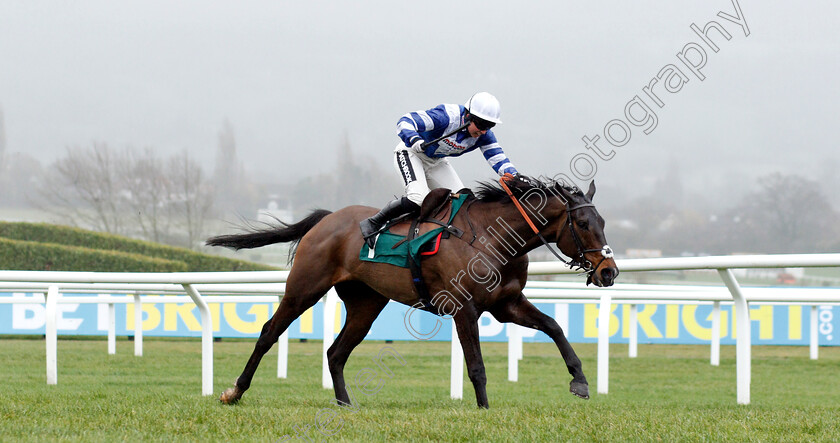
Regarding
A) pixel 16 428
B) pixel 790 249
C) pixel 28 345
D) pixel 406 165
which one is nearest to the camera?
pixel 16 428

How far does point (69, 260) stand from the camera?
18.3 meters

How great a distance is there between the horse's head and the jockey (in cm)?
44

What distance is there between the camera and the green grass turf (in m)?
3.29

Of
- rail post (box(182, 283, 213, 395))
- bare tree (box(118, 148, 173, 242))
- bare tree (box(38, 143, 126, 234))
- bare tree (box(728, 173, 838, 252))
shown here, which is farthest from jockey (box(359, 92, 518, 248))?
bare tree (box(728, 173, 838, 252))

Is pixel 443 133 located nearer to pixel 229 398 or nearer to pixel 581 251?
pixel 581 251

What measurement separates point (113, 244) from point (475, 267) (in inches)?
691

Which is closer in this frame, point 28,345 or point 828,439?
point 828,439

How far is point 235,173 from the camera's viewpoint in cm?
2822

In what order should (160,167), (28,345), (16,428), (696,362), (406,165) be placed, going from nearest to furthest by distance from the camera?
1. (16,428)
2. (406,165)
3. (696,362)
4. (28,345)
5. (160,167)

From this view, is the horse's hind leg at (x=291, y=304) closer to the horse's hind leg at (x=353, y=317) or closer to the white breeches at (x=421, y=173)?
the horse's hind leg at (x=353, y=317)

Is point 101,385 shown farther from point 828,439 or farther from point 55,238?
point 55,238

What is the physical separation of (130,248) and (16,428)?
17.6m

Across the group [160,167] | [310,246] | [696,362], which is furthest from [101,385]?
[160,167]

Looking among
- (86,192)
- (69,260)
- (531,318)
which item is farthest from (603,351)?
(86,192)
